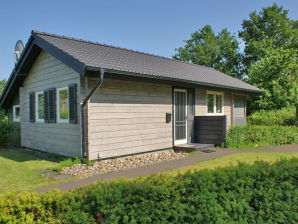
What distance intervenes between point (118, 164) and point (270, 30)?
113 ft

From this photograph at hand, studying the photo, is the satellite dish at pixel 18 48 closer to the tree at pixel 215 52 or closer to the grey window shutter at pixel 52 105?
the grey window shutter at pixel 52 105

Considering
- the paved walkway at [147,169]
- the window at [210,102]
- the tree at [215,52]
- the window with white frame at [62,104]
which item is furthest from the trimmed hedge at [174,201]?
the tree at [215,52]

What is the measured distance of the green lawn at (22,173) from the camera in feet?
19.1

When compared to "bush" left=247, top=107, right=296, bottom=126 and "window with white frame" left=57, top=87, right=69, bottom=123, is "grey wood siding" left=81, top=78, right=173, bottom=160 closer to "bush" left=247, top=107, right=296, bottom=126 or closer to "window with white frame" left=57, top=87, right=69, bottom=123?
"window with white frame" left=57, top=87, right=69, bottom=123

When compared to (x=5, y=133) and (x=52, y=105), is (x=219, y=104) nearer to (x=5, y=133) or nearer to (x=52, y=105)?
(x=52, y=105)

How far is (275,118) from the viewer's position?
1592cm

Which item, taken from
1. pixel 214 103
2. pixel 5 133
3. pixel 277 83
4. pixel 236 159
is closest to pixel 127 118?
pixel 236 159

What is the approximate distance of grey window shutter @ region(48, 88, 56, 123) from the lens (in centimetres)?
919

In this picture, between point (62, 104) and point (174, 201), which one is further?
point (62, 104)

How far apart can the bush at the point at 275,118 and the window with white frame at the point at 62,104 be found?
12.9 meters

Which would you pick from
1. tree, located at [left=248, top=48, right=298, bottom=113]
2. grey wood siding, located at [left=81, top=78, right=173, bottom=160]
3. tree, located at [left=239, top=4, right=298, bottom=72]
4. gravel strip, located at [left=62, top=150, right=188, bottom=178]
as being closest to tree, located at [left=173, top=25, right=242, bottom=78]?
tree, located at [left=239, top=4, right=298, bottom=72]

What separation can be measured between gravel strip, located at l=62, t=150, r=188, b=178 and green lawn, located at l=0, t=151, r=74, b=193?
81 cm

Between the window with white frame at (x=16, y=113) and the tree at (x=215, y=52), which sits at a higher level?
the tree at (x=215, y=52)

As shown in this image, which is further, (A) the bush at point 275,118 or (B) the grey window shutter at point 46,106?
(A) the bush at point 275,118
